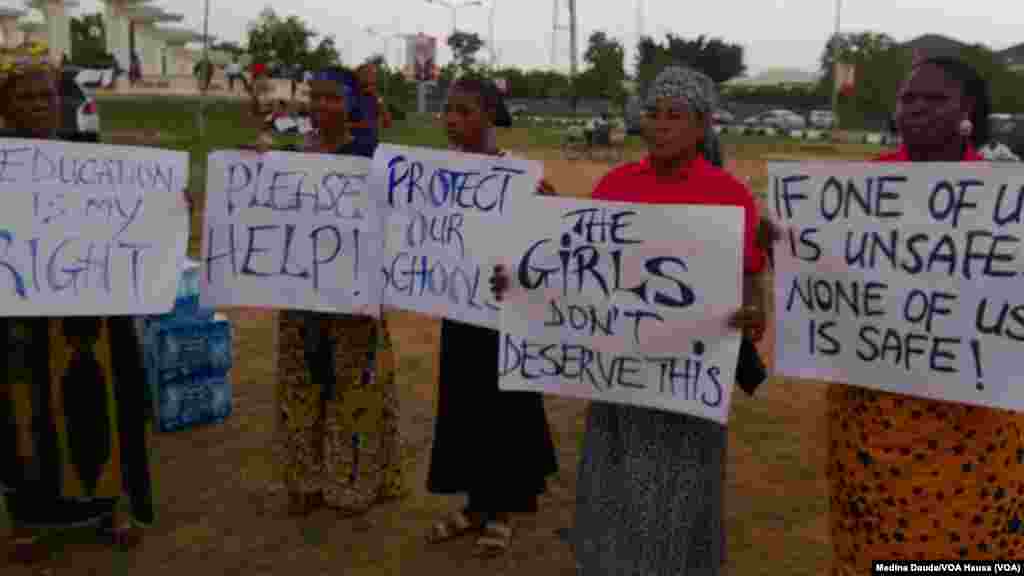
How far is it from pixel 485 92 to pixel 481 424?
1.34m

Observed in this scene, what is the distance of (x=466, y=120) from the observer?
3.89m

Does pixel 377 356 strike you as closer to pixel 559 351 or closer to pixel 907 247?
pixel 559 351

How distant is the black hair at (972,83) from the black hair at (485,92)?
1703 millimetres

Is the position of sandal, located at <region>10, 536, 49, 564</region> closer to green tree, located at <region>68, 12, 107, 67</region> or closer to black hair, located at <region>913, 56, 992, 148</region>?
black hair, located at <region>913, 56, 992, 148</region>

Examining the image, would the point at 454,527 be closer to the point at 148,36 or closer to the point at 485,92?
the point at 485,92

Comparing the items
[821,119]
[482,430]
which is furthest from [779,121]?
[482,430]

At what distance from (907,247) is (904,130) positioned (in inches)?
12.5

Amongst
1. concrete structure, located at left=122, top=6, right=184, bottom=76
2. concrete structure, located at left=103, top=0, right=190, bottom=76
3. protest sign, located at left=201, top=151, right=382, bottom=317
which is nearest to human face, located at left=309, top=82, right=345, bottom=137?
protest sign, located at left=201, top=151, right=382, bottom=317

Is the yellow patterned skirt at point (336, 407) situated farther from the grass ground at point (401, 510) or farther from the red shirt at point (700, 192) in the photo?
the red shirt at point (700, 192)

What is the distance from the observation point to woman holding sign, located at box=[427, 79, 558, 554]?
154 inches

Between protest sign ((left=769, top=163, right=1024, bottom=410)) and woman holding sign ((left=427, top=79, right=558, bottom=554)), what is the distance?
1.37m

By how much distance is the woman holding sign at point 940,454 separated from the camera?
8.46ft

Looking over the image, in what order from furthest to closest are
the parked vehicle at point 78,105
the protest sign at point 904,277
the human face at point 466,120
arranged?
the parked vehicle at point 78,105 < the human face at point 466,120 < the protest sign at point 904,277

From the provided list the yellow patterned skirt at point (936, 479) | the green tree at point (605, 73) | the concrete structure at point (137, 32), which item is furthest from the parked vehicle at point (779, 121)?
the yellow patterned skirt at point (936, 479)
